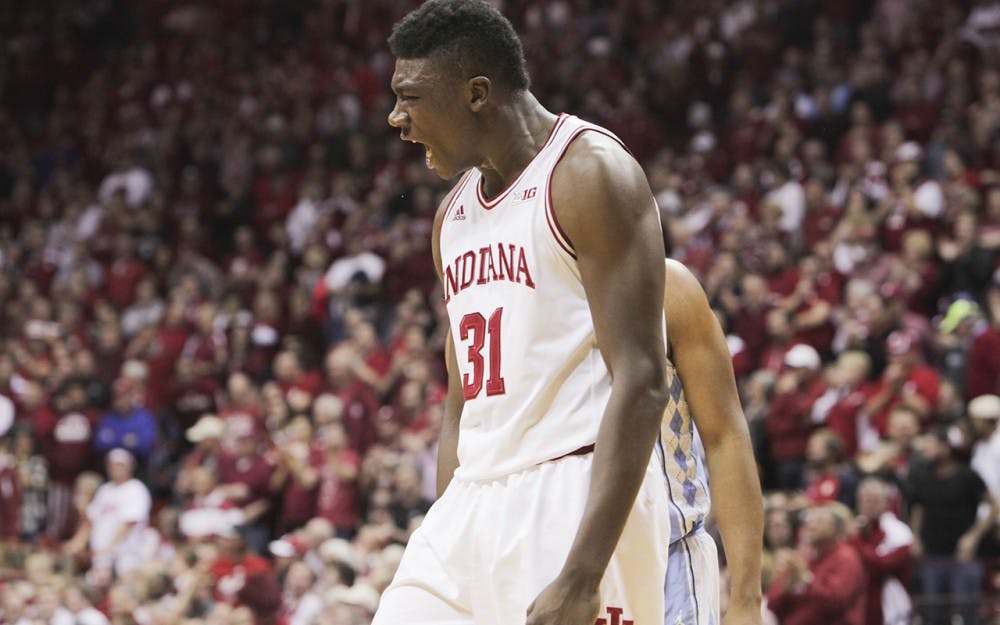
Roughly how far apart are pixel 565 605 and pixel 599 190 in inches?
31.9

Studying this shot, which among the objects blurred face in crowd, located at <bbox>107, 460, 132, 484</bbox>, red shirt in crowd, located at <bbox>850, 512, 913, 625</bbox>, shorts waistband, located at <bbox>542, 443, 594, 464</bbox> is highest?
blurred face in crowd, located at <bbox>107, 460, 132, 484</bbox>

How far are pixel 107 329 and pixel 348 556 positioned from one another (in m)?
6.73

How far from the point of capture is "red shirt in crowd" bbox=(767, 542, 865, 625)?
30.0 feet

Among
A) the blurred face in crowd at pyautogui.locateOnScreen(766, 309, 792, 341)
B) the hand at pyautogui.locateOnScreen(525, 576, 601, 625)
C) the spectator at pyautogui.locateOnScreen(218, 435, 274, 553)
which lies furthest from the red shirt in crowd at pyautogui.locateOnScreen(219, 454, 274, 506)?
the hand at pyautogui.locateOnScreen(525, 576, 601, 625)

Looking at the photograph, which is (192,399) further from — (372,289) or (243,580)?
(243,580)

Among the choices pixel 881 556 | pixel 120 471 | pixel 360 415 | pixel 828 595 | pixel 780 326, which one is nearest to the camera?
pixel 828 595

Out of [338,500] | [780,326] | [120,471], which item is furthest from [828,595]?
[120,471]

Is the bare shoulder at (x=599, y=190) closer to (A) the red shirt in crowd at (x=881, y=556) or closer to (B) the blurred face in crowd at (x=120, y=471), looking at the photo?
(A) the red shirt in crowd at (x=881, y=556)

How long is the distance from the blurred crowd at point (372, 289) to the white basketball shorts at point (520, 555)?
6085 mm

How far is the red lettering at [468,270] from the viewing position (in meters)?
3.54

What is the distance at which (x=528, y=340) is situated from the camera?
11.2 ft

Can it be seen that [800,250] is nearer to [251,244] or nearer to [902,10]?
[902,10]

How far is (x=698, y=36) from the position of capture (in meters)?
18.1

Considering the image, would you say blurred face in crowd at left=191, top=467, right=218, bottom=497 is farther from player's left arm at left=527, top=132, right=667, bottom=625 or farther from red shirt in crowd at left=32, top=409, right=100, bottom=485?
player's left arm at left=527, top=132, right=667, bottom=625
